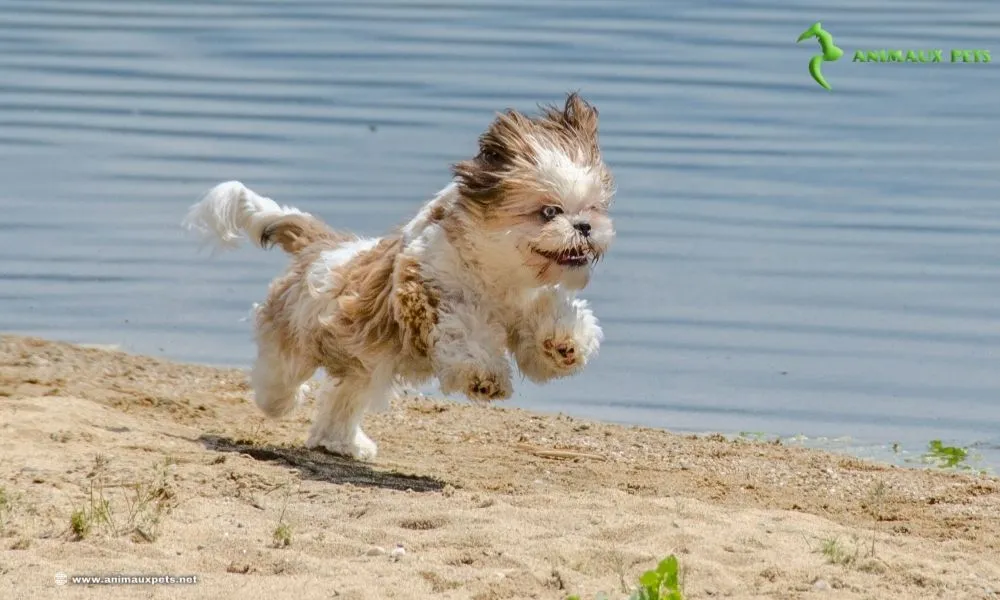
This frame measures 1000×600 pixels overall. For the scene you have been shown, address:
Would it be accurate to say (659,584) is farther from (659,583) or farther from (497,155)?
(497,155)

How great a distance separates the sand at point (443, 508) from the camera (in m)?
5.69

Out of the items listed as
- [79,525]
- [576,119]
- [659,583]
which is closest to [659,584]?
[659,583]

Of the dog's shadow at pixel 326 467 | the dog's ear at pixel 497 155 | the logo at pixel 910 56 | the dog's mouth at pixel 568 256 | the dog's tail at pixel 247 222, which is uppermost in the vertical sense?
the logo at pixel 910 56


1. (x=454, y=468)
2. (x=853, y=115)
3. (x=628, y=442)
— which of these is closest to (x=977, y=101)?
(x=853, y=115)

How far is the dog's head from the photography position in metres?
7.30

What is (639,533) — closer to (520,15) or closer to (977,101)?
(977,101)

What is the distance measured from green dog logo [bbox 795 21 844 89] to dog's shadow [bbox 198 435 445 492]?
9.29m

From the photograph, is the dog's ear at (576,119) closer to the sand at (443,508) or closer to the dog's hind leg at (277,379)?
the sand at (443,508)

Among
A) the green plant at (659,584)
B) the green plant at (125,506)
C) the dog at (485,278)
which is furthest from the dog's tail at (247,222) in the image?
the green plant at (659,584)

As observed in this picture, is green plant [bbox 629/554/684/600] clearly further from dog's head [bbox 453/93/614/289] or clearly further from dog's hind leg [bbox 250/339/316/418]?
dog's hind leg [bbox 250/339/316/418]

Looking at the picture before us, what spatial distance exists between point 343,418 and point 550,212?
154 cm

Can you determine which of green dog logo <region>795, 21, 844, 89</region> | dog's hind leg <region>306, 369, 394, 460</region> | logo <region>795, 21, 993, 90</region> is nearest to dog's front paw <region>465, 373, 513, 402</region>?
dog's hind leg <region>306, 369, 394, 460</region>

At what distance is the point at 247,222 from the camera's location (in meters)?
8.67

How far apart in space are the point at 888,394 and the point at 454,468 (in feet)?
9.41
